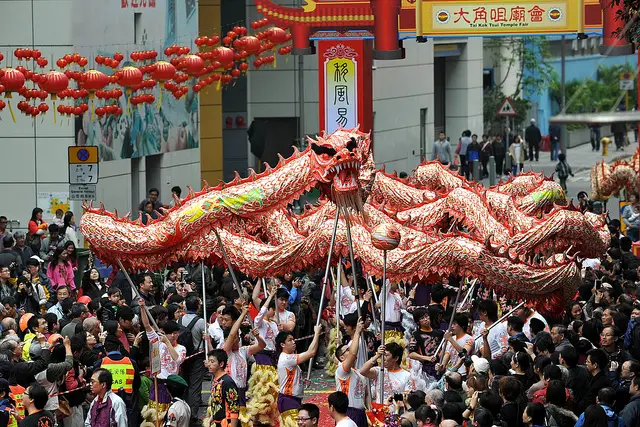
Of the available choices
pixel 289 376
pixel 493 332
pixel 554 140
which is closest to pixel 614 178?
pixel 493 332

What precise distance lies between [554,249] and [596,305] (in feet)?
3.32

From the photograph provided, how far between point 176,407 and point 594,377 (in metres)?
4.00

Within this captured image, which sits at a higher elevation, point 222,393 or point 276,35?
point 276,35

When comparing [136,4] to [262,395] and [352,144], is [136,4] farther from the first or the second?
[262,395]

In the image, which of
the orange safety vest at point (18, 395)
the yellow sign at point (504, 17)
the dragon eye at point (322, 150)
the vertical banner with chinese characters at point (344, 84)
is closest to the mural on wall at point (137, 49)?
the vertical banner with chinese characters at point (344, 84)

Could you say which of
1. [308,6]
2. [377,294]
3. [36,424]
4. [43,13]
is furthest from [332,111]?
[36,424]

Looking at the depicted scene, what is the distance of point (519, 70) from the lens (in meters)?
51.8

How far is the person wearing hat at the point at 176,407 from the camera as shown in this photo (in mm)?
14922

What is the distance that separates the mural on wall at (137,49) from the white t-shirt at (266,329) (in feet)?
35.4

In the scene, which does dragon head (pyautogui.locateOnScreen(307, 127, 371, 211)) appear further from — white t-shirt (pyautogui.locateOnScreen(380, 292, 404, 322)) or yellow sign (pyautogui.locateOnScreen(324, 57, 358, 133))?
yellow sign (pyautogui.locateOnScreen(324, 57, 358, 133))

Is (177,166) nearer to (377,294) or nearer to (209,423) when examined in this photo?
(377,294)

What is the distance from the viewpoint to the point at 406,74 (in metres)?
41.0

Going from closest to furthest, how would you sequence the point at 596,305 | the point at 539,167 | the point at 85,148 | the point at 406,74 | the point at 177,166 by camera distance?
the point at 596,305
the point at 85,148
the point at 177,166
the point at 406,74
the point at 539,167

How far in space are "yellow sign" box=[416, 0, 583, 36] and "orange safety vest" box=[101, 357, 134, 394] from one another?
13309 millimetres
